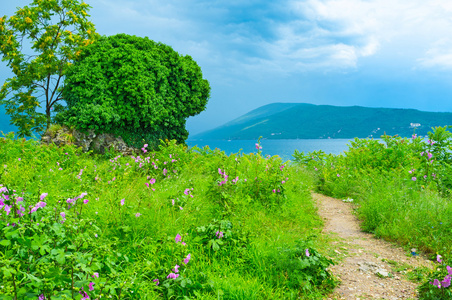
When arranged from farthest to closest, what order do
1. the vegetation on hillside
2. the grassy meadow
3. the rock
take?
the rock < the vegetation on hillside < the grassy meadow

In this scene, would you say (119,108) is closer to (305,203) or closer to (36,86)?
(36,86)

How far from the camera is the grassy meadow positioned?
6.95 ft

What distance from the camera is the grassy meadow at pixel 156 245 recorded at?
2.12 meters

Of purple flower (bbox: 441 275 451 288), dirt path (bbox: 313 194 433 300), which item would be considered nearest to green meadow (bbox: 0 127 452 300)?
purple flower (bbox: 441 275 451 288)

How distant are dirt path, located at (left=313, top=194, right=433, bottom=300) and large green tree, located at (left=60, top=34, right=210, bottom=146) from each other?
12597mm

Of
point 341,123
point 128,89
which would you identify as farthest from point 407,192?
point 341,123

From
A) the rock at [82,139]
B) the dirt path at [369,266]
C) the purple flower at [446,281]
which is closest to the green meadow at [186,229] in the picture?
the purple flower at [446,281]

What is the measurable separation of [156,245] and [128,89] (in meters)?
13.3

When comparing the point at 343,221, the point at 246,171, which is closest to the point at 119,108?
the point at 246,171

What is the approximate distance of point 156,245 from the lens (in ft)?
10.6

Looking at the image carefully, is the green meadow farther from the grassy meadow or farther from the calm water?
the calm water

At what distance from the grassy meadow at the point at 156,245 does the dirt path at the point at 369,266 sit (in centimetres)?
32

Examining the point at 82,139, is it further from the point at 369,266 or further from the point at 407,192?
the point at 369,266

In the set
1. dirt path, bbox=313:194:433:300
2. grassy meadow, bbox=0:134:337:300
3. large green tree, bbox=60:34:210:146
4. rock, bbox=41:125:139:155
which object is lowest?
dirt path, bbox=313:194:433:300
